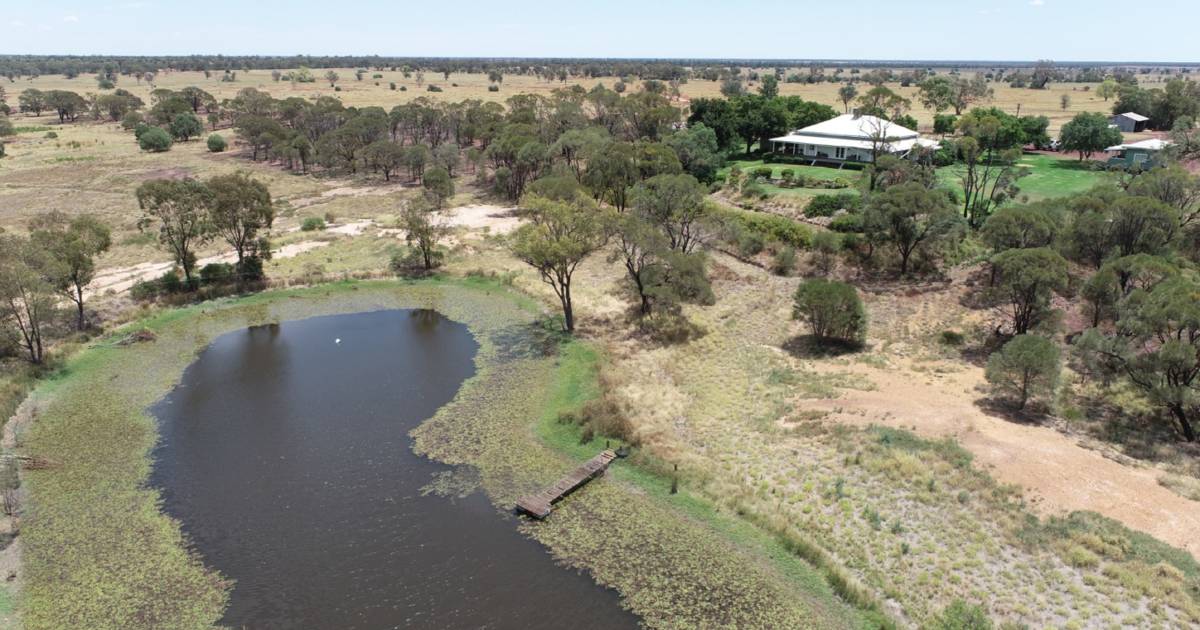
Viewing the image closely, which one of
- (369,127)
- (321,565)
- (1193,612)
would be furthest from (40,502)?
(369,127)

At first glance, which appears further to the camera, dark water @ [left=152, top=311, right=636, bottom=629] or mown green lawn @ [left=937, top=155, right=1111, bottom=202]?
mown green lawn @ [left=937, top=155, right=1111, bottom=202]

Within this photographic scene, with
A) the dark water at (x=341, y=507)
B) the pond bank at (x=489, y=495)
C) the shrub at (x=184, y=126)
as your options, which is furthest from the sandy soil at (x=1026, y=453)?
the shrub at (x=184, y=126)

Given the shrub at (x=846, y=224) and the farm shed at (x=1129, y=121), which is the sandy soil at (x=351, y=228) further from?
the farm shed at (x=1129, y=121)

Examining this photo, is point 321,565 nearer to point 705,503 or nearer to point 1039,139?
point 705,503

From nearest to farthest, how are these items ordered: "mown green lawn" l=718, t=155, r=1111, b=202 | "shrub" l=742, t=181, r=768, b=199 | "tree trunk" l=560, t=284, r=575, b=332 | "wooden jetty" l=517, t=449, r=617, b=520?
"wooden jetty" l=517, t=449, r=617, b=520
"tree trunk" l=560, t=284, r=575, b=332
"mown green lawn" l=718, t=155, r=1111, b=202
"shrub" l=742, t=181, r=768, b=199

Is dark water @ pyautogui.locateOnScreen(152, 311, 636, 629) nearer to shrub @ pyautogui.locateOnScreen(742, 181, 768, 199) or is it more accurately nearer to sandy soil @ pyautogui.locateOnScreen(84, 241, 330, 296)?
sandy soil @ pyautogui.locateOnScreen(84, 241, 330, 296)

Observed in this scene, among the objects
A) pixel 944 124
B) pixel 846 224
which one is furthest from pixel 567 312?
pixel 944 124

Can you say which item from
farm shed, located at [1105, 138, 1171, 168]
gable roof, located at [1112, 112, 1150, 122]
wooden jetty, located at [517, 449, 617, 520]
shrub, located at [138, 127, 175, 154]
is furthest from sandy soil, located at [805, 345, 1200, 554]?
shrub, located at [138, 127, 175, 154]
